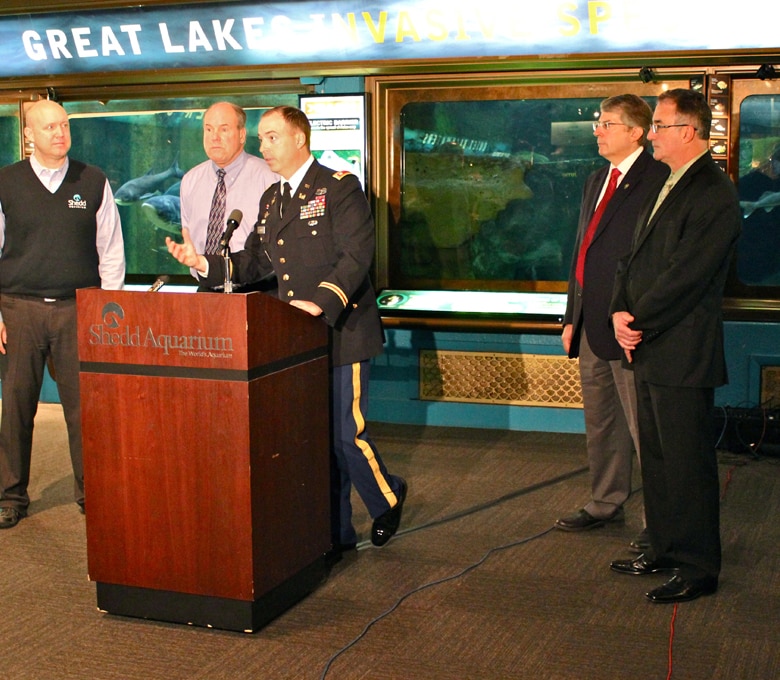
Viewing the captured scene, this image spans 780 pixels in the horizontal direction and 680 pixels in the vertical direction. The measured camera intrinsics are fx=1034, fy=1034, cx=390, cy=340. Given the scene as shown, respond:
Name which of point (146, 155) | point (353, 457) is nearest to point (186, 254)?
point (353, 457)

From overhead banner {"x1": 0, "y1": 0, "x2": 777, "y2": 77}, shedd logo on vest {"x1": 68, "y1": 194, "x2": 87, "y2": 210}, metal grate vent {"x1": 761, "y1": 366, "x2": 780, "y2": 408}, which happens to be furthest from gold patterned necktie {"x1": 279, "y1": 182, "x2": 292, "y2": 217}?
metal grate vent {"x1": 761, "y1": 366, "x2": 780, "y2": 408}

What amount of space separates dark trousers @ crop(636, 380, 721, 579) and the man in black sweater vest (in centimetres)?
256

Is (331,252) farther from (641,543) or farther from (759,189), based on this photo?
(759,189)

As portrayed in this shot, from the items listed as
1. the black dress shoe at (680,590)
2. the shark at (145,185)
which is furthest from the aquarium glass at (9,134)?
the black dress shoe at (680,590)

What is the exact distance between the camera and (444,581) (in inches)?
151

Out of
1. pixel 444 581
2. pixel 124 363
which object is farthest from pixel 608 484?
pixel 124 363

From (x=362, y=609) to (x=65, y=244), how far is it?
2.24m

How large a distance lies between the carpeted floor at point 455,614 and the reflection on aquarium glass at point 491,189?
2.05 meters

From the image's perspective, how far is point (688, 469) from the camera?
11.8 ft

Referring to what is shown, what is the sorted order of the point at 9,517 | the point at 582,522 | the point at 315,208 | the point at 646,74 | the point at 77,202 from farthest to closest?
the point at 646,74, the point at 77,202, the point at 9,517, the point at 582,522, the point at 315,208

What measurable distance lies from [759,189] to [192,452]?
4.12 meters

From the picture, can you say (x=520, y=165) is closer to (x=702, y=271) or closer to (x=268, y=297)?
(x=702, y=271)

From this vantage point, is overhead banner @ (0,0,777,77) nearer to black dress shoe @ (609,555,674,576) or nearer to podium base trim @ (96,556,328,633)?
black dress shoe @ (609,555,674,576)

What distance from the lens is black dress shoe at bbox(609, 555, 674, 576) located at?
12.7 ft
